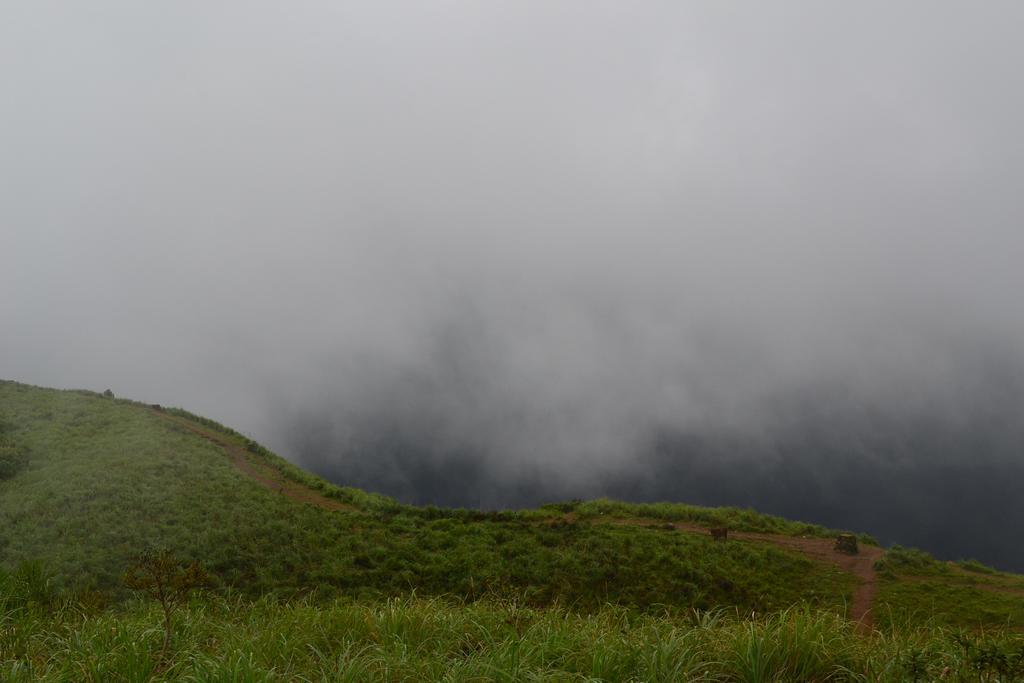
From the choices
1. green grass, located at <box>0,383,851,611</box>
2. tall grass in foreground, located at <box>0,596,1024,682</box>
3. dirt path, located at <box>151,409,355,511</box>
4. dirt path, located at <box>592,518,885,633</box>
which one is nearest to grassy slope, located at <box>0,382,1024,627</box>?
green grass, located at <box>0,383,851,611</box>

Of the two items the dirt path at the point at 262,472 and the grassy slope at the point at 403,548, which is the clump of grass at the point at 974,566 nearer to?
the grassy slope at the point at 403,548

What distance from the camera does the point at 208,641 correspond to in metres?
7.42

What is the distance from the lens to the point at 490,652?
6395 millimetres

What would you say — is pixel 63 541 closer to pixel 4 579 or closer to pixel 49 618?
pixel 4 579

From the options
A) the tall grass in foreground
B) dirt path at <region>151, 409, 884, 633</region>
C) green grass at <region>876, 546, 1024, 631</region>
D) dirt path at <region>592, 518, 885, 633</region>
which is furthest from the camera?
dirt path at <region>151, 409, 884, 633</region>

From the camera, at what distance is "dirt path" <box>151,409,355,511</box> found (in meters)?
26.2

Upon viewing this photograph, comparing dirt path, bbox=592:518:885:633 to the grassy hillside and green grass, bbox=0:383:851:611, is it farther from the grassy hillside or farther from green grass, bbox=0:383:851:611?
green grass, bbox=0:383:851:611

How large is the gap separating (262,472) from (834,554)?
76.0 ft

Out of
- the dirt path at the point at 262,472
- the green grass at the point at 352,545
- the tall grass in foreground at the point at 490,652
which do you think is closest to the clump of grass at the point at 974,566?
the green grass at the point at 352,545

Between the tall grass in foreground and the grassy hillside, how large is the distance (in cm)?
3

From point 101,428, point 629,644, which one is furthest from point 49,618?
point 101,428

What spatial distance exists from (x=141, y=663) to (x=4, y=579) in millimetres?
6277

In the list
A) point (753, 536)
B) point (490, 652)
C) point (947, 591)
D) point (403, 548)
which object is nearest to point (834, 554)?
point (753, 536)

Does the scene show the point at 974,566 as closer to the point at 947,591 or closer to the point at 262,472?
the point at 947,591
